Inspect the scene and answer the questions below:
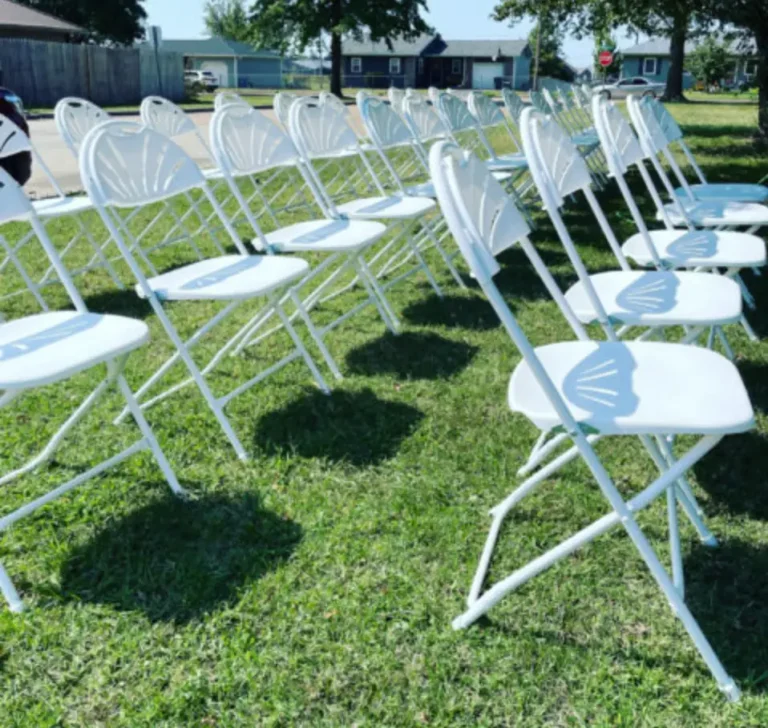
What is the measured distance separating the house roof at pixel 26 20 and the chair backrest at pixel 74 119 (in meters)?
30.0

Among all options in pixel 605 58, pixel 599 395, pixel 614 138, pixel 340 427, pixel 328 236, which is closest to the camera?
pixel 599 395

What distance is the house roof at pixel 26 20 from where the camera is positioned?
105 ft

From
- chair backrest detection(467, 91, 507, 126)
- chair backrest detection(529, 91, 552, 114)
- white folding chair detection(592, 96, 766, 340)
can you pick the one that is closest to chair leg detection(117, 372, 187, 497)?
white folding chair detection(592, 96, 766, 340)

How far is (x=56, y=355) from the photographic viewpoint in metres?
2.52

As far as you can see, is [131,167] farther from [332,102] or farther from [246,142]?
[332,102]

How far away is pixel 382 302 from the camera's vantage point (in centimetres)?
452

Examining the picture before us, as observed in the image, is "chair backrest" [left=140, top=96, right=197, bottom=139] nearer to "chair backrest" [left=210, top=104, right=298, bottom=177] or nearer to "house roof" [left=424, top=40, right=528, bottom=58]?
"chair backrest" [left=210, top=104, right=298, bottom=177]

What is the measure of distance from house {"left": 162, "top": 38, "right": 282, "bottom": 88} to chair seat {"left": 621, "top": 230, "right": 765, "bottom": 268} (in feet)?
201

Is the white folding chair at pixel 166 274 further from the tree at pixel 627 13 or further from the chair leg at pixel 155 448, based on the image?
the tree at pixel 627 13

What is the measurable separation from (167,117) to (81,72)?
23180mm

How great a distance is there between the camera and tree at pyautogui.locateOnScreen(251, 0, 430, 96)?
111ft

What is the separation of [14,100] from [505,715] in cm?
555

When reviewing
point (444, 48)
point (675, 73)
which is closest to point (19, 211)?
point (675, 73)

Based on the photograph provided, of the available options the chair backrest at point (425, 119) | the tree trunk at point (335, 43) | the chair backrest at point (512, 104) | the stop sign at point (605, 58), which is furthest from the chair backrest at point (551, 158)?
the stop sign at point (605, 58)
